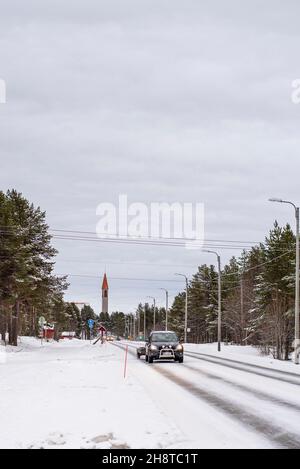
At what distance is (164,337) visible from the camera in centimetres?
3572

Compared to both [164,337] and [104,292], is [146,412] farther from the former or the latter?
[104,292]

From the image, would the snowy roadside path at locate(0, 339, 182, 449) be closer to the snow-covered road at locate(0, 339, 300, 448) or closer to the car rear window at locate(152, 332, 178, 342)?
the snow-covered road at locate(0, 339, 300, 448)

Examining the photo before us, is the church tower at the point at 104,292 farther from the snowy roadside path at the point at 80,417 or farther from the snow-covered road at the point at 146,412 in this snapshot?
the snowy roadside path at the point at 80,417

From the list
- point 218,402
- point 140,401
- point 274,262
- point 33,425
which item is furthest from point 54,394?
point 274,262

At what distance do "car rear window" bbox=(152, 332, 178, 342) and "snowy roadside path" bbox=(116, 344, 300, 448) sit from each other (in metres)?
6.80

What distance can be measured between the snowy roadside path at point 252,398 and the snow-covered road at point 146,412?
0.02 meters

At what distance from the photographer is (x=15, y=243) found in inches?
1893

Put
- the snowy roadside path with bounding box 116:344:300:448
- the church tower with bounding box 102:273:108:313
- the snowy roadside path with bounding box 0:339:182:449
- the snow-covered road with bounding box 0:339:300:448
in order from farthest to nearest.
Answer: the church tower with bounding box 102:273:108:313 → the snowy roadside path with bounding box 116:344:300:448 → the snow-covered road with bounding box 0:339:300:448 → the snowy roadside path with bounding box 0:339:182:449

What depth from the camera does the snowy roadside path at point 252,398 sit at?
38.5 ft

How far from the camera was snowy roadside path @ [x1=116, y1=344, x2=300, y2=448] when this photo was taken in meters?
11.7

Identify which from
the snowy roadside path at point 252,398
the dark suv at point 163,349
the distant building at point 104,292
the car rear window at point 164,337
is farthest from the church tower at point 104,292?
the snowy roadside path at point 252,398

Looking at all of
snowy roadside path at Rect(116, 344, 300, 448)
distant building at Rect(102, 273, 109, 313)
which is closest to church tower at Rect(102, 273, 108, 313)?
distant building at Rect(102, 273, 109, 313)
